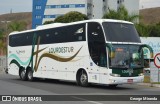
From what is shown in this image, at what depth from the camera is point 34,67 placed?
31.2 metres

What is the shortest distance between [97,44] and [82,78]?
260cm

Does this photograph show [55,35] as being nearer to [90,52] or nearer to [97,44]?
[90,52]

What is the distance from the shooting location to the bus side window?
23516 mm

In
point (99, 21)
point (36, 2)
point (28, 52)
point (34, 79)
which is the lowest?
point (34, 79)

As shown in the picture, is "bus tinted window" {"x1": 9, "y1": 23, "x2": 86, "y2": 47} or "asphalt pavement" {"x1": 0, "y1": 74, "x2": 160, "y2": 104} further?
"bus tinted window" {"x1": 9, "y1": 23, "x2": 86, "y2": 47}

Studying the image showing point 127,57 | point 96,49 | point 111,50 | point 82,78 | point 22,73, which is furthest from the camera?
point 22,73

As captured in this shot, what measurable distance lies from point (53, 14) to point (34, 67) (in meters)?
79.7

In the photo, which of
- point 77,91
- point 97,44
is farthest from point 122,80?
point 77,91

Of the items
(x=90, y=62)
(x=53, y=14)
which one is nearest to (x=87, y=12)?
(x=53, y=14)

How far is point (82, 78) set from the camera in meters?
25.3

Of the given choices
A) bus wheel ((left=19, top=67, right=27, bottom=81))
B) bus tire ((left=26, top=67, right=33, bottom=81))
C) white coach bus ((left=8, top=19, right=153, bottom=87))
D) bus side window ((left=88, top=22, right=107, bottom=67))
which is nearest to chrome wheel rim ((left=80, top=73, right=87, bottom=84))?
white coach bus ((left=8, top=19, right=153, bottom=87))

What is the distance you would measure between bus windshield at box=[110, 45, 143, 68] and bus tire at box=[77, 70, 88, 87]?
251 cm

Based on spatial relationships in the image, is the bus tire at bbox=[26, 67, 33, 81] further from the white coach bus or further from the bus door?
the bus door

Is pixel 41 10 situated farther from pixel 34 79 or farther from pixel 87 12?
pixel 34 79
